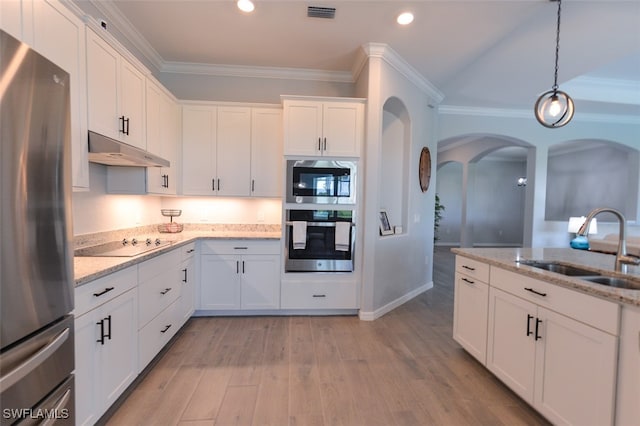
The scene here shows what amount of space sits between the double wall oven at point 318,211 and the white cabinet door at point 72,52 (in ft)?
5.96

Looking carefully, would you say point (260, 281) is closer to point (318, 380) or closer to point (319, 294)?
point (319, 294)

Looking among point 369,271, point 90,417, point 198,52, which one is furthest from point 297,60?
point 90,417

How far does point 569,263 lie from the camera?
6.81 ft

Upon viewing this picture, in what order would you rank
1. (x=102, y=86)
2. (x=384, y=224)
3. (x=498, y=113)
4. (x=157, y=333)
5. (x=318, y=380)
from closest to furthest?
(x=102, y=86) → (x=318, y=380) → (x=157, y=333) → (x=384, y=224) → (x=498, y=113)

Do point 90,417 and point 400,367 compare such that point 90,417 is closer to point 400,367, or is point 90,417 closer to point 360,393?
point 360,393

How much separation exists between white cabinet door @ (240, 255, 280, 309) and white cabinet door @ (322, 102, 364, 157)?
55.3 inches

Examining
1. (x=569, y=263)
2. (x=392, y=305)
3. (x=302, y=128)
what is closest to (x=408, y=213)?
(x=392, y=305)

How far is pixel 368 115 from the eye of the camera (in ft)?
10.5

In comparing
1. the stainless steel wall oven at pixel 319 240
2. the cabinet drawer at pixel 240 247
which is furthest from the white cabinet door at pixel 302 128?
the cabinet drawer at pixel 240 247

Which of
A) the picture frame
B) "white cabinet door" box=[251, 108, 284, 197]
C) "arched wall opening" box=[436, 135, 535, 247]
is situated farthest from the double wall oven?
"arched wall opening" box=[436, 135, 535, 247]

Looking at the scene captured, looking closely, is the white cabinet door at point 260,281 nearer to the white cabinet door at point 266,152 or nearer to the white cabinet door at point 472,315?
the white cabinet door at point 266,152

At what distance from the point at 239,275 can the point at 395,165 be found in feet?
8.31

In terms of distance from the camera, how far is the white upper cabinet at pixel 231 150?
3.46 metres

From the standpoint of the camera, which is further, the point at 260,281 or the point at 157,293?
the point at 260,281
